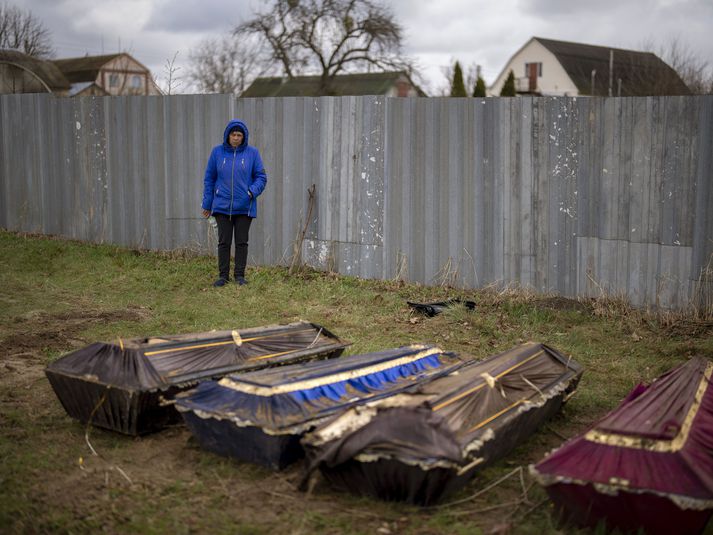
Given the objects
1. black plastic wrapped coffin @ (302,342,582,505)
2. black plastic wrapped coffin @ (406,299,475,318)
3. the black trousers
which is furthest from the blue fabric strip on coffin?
the black trousers

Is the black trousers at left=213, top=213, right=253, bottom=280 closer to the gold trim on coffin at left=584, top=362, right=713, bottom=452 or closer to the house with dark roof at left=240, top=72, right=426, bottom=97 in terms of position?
the gold trim on coffin at left=584, top=362, right=713, bottom=452

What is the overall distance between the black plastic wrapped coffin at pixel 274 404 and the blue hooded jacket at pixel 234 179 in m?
4.70

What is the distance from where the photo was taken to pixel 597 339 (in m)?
7.85

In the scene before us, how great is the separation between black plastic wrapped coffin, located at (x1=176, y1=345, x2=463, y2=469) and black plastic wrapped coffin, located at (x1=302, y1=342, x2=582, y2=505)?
0.27 metres

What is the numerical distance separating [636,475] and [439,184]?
6233 mm

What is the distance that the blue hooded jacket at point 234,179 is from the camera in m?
9.86

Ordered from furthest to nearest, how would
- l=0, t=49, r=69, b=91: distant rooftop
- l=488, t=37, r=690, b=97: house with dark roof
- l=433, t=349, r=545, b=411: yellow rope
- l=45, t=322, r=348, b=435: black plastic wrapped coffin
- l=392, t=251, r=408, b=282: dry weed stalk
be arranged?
l=488, t=37, r=690, b=97: house with dark roof → l=0, t=49, r=69, b=91: distant rooftop → l=392, t=251, r=408, b=282: dry weed stalk → l=45, t=322, r=348, b=435: black plastic wrapped coffin → l=433, t=349, r=545, b=411: yellow rope

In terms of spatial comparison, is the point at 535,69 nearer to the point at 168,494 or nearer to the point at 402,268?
the point at 402,268

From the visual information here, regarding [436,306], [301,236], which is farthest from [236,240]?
[436,306]

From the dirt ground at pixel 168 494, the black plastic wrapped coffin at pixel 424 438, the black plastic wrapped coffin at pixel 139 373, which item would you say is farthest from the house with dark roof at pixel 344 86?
the black plastic wrapped coffin at pixel 424 438

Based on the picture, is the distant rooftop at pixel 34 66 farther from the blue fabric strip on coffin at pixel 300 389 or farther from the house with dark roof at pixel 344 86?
the blue fabric strip on coffin at pixel 300 389

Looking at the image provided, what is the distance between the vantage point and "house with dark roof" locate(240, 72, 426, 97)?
44134 millimetres

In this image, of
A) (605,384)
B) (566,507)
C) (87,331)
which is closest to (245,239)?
(87,331)

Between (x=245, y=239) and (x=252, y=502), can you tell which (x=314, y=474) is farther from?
(x=245, y=239)
